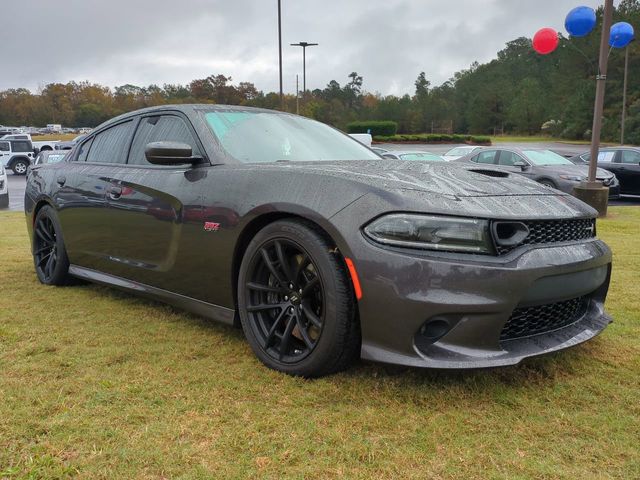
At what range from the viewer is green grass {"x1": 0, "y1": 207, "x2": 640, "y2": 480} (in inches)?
74.3

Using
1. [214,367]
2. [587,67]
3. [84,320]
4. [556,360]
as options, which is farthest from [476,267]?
[587,67]

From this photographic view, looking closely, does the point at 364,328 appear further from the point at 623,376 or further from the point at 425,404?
the point at 623,376

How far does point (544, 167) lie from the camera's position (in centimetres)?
1205

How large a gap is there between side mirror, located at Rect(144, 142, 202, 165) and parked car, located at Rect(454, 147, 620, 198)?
8872 mm

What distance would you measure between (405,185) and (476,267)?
1.55 feet

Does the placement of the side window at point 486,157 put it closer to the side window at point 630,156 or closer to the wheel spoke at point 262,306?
the side window at point 630,156

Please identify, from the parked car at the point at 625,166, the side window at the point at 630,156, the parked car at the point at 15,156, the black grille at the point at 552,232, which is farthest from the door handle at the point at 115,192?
the parked car at the point at 15,156

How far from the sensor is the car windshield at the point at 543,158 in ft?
40.4

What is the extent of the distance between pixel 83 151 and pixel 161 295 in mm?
1741

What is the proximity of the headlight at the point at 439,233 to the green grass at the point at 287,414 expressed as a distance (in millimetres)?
648

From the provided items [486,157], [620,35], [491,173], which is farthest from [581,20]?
[491,173]

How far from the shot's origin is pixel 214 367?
2.75 metres

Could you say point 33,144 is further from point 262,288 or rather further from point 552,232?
point 552,232

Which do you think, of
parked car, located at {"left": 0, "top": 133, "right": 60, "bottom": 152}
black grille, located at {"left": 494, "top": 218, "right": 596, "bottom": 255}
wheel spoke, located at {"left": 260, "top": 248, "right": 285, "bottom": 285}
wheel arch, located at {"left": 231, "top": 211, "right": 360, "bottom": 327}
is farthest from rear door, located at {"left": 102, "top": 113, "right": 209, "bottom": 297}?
parked car, located at {"left": 0, "top": 133, "right": 60, "bottom": 152}
